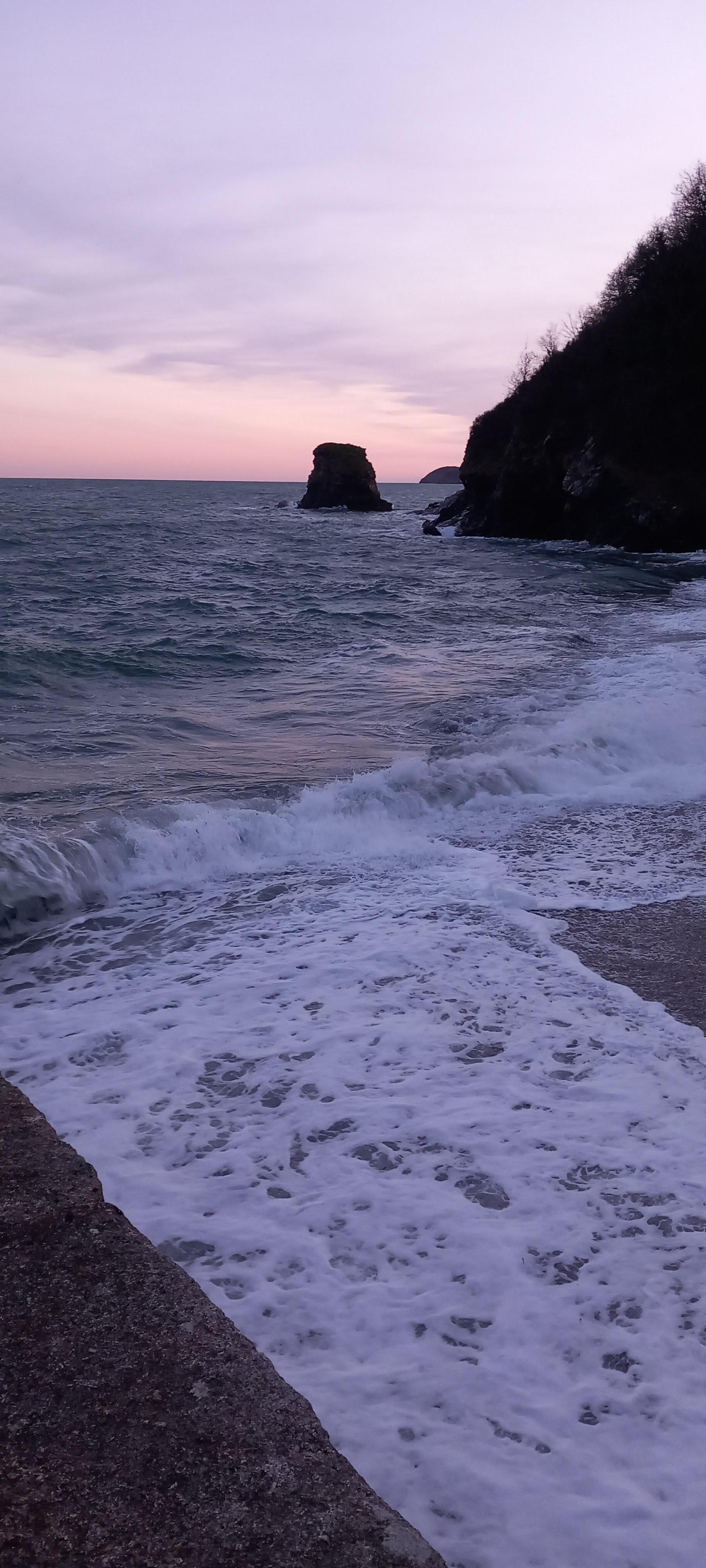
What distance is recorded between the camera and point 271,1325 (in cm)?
242

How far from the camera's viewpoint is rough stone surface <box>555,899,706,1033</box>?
4102 mm

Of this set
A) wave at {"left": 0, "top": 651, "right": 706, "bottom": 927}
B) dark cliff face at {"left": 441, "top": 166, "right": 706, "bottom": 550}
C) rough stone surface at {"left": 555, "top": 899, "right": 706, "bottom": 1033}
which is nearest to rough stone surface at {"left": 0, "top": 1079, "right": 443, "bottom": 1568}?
rough stone surface at {"left": 555, "top": 899, "right": 706, "bottom": 1033}

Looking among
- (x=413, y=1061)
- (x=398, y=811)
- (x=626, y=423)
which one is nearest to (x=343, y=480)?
(x=626, y=423)

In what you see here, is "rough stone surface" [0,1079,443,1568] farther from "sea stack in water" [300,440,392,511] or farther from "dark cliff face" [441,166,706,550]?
"sea stack in water" [300,440,392,511]

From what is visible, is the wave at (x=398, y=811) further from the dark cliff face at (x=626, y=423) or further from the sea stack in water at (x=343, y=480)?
the sea stack in water at (x=343, y=480)

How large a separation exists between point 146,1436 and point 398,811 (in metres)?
5.50

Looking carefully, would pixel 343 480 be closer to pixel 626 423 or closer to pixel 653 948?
pixel 626 423

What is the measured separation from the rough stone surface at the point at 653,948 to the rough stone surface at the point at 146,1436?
2.55 metres

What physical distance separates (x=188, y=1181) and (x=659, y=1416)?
5.08 ft

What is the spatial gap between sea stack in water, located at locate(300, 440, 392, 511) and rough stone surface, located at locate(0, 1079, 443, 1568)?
238ft

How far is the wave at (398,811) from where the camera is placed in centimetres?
583

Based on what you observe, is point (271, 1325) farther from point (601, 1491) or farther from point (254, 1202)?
point (601, 1491)

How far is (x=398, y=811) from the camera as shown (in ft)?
23.3

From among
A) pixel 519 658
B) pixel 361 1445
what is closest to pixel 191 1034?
pixel 361 1445
